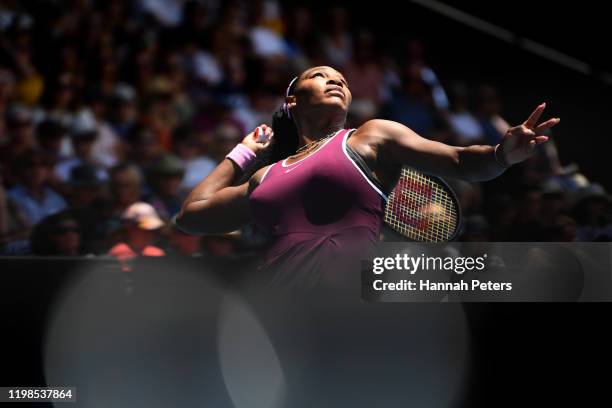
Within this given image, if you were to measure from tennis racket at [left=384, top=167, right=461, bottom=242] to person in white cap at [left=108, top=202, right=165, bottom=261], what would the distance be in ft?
5.51

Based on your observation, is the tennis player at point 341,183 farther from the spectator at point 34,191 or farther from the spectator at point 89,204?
the spectator at point 34,191

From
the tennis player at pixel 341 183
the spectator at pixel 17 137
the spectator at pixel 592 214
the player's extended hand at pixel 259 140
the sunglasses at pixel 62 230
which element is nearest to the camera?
the tennis player at pixel 341 183

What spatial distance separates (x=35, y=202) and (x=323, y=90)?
2728 millimetres

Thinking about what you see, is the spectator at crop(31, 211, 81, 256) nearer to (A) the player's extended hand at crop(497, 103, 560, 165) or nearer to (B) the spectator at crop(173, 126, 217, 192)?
(B) the spectator at crop(173, 126, 217, 192)

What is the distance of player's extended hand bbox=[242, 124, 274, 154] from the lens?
314cm

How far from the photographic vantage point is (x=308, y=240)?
265 centimetres

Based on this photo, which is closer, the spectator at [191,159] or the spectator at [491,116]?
the spectator at [191,159]

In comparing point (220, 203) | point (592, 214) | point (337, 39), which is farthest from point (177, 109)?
point (220, 203)

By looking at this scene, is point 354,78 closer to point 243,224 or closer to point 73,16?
point 73,16

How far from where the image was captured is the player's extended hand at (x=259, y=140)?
3.14 meters

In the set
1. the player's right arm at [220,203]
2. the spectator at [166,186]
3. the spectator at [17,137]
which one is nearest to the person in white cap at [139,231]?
the spectator at [166,186]

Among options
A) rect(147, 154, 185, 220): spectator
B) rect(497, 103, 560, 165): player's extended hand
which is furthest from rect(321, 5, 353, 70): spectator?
rect(497, 103, 560, 165): player's extended hand

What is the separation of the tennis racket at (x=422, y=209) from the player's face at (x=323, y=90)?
0.31 m

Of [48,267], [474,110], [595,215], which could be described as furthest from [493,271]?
[474,110]
